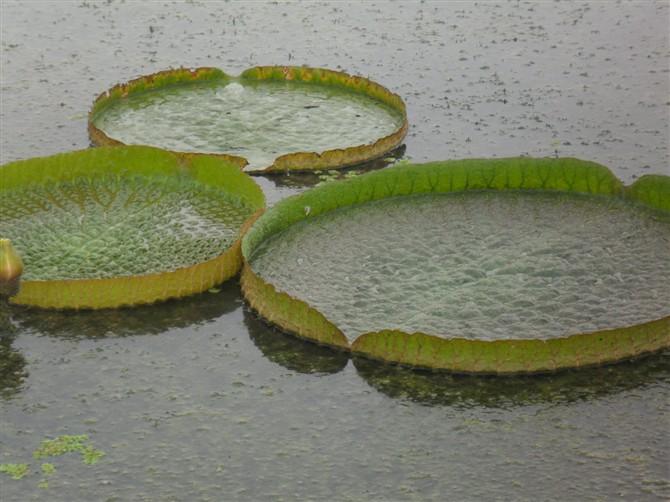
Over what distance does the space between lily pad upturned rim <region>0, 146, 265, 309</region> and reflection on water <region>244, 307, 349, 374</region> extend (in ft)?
1.47

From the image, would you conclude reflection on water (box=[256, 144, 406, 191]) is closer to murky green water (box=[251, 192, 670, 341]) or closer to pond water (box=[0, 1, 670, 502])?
pond water (box=[0, 1, 670, 502])

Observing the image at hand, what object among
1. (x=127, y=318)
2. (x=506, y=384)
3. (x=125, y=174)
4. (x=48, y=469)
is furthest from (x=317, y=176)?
(x=48, y=469)

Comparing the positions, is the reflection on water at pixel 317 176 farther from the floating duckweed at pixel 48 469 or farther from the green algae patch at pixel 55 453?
the floating duckweed at pixel 48 469

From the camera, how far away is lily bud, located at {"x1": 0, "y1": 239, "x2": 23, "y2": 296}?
5.99 metres

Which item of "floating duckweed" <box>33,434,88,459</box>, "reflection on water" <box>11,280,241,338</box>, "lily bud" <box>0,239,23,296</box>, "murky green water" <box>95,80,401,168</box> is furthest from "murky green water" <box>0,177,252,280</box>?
"floating duckweed" <box>33,434,88,459</box>

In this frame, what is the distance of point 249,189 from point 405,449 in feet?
8.25

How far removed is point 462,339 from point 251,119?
3.81 meters

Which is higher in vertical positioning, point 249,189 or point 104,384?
point 249,189

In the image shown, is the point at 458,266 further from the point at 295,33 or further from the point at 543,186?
the point at 295,33

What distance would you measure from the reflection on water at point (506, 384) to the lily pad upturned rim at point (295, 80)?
2.53 meters

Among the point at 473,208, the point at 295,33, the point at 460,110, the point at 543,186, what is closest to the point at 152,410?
the point at 473,208

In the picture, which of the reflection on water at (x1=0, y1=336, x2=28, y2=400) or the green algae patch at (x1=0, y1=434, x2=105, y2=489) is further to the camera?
the reflection on water at (x1=0, y1=336, x2=28, y2=400)

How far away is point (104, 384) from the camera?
5.73m

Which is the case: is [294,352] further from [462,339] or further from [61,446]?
[61,446]
